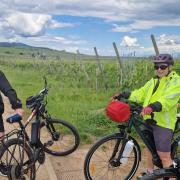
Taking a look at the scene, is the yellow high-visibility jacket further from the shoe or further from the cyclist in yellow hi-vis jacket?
the shoe

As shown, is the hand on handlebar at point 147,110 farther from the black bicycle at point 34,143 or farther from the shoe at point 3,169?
the shoe at point 3,169

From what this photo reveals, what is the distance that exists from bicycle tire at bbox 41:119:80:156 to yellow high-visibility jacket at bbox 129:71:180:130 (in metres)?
2.19

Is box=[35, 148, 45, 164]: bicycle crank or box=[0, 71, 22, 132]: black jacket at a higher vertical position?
box=[0, 71, 22, 132]: black jacket

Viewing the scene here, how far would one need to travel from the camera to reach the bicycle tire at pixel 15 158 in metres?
5.64

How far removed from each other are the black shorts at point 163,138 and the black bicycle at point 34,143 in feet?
5.29

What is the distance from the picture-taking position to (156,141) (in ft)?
18.5

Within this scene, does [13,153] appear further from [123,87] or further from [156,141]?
[123,87]

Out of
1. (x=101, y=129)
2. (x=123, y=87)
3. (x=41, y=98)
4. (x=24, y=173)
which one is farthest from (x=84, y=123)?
(x=123, y=87)

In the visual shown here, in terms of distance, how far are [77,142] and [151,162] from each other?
2036 millimetres

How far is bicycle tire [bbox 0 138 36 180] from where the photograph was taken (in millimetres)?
5645

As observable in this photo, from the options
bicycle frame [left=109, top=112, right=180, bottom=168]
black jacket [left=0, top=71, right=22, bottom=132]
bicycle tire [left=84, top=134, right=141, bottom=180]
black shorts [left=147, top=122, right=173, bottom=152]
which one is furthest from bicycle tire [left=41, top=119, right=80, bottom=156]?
black shorts [left=147, top=122, right=173, bottom=152]

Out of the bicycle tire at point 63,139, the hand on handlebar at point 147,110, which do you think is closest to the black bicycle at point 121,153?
the hand on handlebar at point 147,110

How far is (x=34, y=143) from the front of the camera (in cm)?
623

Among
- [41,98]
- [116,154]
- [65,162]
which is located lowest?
[65,162]
